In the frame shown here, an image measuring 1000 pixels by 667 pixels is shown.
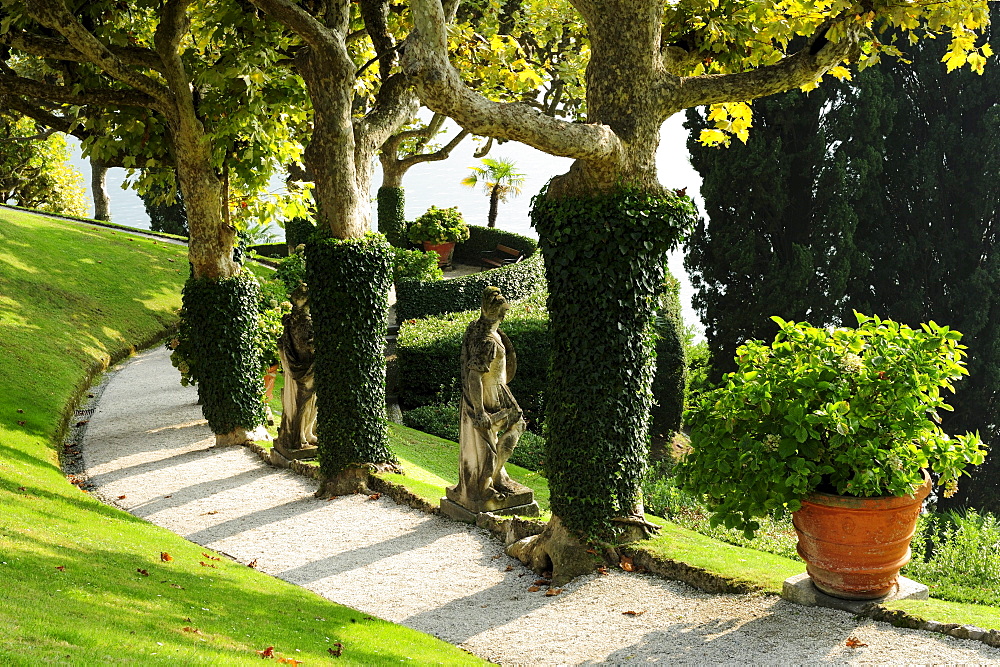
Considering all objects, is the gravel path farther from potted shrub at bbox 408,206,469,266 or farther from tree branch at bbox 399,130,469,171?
tree branch at bbox 399,130,469,171

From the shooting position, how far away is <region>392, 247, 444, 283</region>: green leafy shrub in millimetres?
24781

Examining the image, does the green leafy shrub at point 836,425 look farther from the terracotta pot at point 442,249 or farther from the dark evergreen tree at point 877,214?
the terracotta pot at point 442,249

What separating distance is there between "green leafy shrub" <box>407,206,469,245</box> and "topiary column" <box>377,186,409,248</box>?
2.74 feet

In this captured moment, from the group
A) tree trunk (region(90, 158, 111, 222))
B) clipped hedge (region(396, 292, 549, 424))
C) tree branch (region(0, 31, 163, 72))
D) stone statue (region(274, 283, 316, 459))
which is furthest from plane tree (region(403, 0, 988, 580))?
tree trunk (region(90, 158, 111, 222))

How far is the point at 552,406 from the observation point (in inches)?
348

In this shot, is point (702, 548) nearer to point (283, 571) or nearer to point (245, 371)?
point (283, 571)

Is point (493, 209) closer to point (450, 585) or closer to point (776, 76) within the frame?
point (776, 76)

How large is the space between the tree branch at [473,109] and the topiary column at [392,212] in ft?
79.8

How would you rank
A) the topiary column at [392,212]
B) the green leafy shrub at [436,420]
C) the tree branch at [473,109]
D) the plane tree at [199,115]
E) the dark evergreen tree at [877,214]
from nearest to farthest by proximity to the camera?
the tree branch at [473,109] < the plane tree at [199,115] < the green leafy shrub at [436,420] < the dark evergreen tree at [877,214] < the topiary column at [392,212]

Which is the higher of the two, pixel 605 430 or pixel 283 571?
pixel 605 430

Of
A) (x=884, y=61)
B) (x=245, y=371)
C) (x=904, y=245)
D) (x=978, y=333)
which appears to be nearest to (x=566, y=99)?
(x=884, y=61)

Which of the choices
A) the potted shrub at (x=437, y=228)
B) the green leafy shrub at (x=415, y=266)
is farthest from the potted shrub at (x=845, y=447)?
the potted shrub at (x=437, y=228)

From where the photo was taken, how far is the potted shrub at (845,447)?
6430mm

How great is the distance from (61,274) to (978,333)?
22.1 metres
